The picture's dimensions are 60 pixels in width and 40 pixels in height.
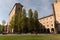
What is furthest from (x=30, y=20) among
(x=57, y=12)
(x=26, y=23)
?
(x=57, y=12)

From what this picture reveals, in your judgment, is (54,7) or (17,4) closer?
(54,7)

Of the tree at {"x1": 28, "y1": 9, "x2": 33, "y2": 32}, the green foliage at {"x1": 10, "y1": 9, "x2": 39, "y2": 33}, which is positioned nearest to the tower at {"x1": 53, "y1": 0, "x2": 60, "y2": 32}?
the green foliage at {"x1": 10, "y1": 9, "x2": 39, "y2": 33}

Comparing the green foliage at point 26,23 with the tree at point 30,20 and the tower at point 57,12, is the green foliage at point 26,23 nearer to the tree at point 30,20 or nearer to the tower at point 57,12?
the tree at point 30,20

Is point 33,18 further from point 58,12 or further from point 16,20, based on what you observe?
point 58,12

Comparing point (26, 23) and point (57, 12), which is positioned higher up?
point (57, 12)

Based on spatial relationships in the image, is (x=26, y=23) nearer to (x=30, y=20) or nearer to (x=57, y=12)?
(x=30, y=20)

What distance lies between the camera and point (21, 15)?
59969 millimetres

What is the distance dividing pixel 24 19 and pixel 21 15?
10.8 feet

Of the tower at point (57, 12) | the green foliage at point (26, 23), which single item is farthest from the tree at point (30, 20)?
the tower at point (57, 12)

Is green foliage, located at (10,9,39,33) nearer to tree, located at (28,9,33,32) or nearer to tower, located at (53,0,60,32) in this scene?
tree, located at (28,9,33,32)

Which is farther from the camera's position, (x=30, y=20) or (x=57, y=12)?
(x=57, y=12)

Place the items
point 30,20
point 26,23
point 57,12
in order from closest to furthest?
point 30,20 < point 26,23 < point 57,12

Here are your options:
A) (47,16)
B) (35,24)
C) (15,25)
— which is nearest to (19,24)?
(15,25)

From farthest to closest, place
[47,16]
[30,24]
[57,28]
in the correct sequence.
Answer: [47,16], [57,28], [30,24]
